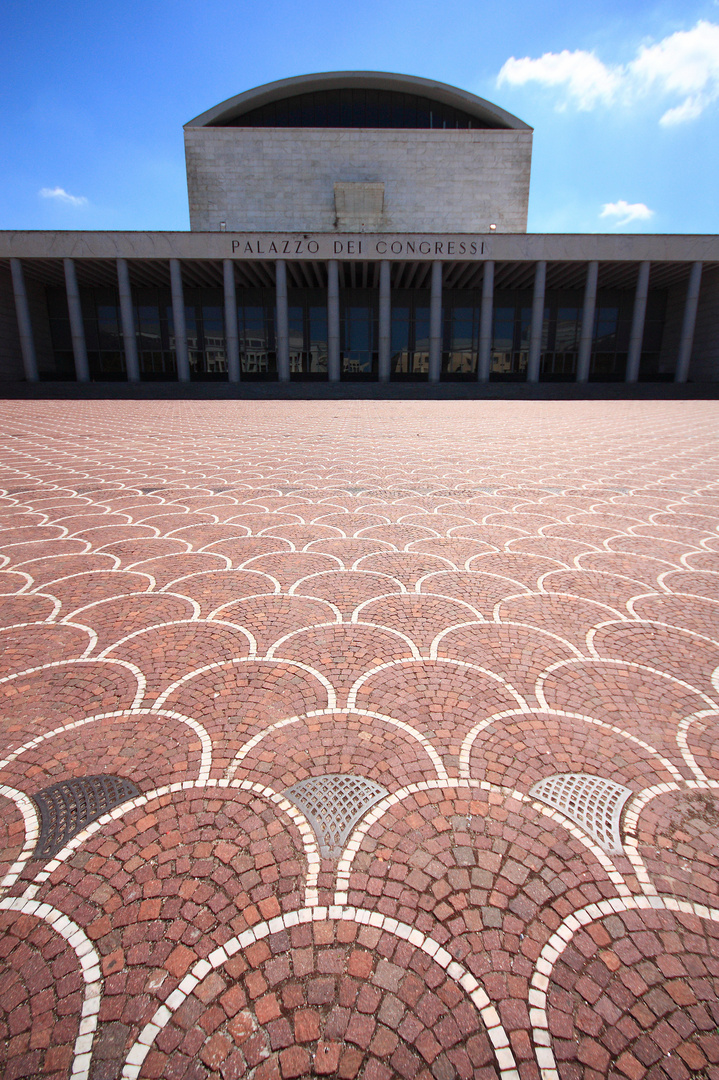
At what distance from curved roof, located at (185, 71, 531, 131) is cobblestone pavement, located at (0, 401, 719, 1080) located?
43997mm

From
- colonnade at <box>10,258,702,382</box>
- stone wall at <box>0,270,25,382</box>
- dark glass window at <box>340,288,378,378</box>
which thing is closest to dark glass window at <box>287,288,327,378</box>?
dark glass window at <box>340,288,378,378</box>

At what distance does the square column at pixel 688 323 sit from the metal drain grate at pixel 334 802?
3455cm

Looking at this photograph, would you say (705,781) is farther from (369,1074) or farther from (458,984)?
(369,1074)

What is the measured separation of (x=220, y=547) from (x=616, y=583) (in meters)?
3.03

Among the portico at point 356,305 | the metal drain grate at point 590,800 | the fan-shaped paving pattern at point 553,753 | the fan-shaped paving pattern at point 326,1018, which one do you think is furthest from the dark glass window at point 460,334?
the fan-shaped paving pattern at point 326,1018

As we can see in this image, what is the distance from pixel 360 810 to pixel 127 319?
3226cm

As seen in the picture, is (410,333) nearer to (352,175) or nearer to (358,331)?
(358,331)

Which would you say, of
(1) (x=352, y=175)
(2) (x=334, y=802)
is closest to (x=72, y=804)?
(2) (x=334, y=802)

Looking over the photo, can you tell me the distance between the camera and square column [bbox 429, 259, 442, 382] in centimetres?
2880

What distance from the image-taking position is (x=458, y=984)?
1245 mm

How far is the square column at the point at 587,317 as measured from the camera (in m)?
28.4

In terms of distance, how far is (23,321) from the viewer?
27.8 metres

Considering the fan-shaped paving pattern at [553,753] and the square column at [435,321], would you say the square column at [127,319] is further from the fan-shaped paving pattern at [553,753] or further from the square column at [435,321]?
the fan-shaped paving pattern at [553,753]

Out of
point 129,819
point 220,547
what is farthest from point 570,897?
point 220,547
